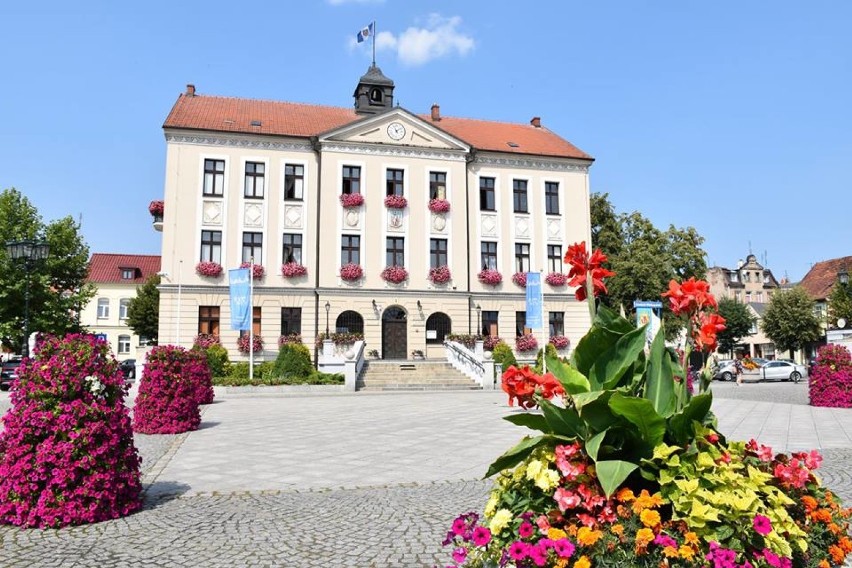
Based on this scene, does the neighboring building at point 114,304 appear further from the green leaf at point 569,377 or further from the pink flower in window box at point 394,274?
the green leaf at point 569,377

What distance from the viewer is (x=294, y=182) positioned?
3089 cm

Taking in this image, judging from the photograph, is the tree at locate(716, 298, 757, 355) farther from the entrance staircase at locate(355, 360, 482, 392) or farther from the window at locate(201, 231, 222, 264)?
the window at locate(201, 231, 222, 264)

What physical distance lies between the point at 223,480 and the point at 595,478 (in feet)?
19.5

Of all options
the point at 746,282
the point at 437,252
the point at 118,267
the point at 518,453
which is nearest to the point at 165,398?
the point at 518,453

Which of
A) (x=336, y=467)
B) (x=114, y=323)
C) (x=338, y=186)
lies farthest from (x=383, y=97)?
(x=114, y=323)

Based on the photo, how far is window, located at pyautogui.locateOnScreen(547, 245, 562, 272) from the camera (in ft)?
110

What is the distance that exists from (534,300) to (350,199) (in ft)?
34.2

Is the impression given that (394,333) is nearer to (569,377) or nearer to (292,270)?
(292,270)

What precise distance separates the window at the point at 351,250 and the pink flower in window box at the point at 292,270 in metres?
2.11

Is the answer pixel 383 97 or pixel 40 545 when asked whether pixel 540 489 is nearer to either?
pixel 40 545

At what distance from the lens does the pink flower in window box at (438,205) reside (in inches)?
1256

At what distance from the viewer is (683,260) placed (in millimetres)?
41875

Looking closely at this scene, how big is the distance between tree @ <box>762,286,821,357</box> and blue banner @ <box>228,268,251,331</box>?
45654 mm

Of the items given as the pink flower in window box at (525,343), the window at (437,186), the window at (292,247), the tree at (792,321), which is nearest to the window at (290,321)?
the window at (292,247)
